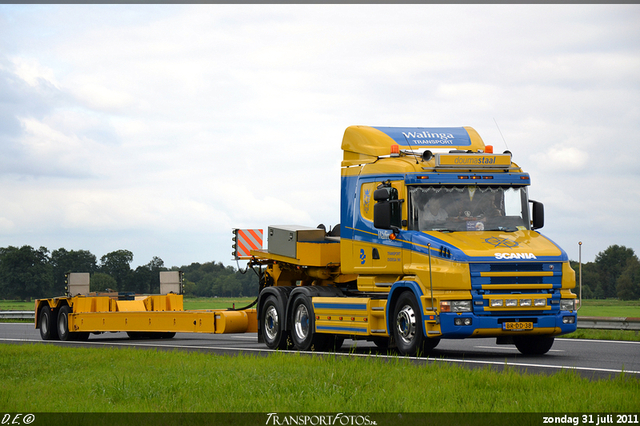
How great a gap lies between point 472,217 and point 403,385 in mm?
5693

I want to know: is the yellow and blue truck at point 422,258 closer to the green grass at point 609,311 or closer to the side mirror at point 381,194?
the side mirror at point 381,194

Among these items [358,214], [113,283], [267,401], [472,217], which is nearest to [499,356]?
[472,217]

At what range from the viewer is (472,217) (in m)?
15.6

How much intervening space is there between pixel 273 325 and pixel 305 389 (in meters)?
8.91

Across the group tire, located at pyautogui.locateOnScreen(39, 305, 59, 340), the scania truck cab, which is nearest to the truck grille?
the scania truck cab

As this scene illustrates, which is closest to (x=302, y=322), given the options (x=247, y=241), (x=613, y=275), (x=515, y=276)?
(x=247, y=241)

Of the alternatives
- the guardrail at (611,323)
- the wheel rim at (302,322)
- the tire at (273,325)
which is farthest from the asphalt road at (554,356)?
the guardrail at (611,323)

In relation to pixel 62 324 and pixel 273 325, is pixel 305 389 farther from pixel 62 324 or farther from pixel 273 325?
pixel 62 324

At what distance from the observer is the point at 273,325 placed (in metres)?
19.3

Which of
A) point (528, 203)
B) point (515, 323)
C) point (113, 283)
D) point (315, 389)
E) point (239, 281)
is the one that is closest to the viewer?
point (315, 389)

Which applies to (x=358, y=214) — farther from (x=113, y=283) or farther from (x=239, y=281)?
(x=239, y=281)

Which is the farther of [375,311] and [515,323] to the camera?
[375,311]

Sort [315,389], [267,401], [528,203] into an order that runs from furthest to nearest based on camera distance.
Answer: [528,203] < [315,389] < [267,401]

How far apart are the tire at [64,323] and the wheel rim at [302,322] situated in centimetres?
955
